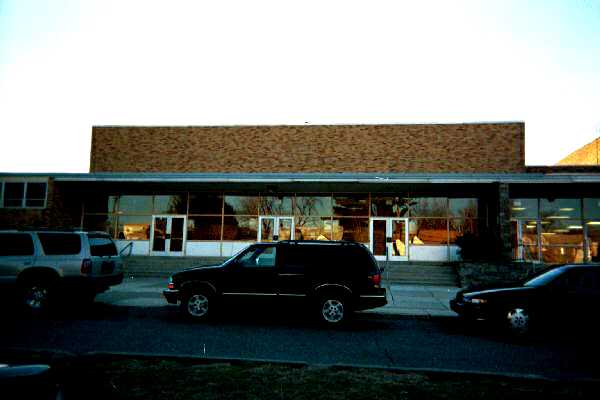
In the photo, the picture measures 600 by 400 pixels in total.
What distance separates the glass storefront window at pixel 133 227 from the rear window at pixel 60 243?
1269cm

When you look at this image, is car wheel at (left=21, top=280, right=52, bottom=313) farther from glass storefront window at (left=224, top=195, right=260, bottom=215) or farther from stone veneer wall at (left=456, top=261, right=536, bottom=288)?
stone veneer wall at (left=456, top=261, right=536, bottom=288)

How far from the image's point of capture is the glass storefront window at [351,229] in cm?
2248

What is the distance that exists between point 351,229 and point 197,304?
13566 millimetres

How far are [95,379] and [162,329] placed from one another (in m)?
6.10

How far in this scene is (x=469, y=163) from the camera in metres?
27.3

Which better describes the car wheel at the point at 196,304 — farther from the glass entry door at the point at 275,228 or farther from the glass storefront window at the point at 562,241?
the glass storefront window at the point at 562,241

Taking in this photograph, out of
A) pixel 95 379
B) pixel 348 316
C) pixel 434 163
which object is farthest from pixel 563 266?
pixel 434 163

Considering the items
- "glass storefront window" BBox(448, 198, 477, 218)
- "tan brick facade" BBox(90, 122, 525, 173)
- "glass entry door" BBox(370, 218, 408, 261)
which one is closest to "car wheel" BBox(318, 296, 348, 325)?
"glass entry door" BBox(370, 218, 408, 261)

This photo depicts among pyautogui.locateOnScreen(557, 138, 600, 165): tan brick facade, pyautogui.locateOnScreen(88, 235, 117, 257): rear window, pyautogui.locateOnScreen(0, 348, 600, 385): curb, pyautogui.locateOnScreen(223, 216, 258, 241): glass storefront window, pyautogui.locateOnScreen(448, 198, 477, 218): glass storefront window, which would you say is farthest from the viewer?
pyautogui.locateOnScreen(557, 138, 600, 165): tan brick facade

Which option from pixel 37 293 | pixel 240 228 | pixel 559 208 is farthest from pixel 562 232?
pixel 37 293

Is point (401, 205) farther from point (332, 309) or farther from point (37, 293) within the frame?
point (37, 293)

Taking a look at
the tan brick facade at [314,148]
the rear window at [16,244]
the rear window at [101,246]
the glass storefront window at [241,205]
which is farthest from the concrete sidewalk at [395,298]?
the tan brick facade at [314,148]

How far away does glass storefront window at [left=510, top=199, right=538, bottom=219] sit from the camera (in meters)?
22.1

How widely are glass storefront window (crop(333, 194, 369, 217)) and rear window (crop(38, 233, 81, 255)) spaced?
1374 cm
